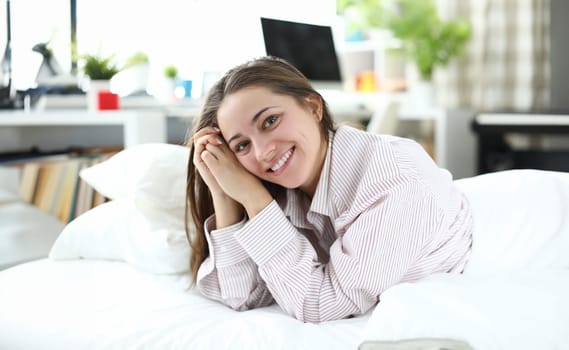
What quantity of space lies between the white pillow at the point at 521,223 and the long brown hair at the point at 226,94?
0.34 m

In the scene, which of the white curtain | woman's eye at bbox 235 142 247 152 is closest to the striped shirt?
woman's eye at bbox 235 142 247 152

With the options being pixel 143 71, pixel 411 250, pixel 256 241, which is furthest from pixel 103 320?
pixel 143 71

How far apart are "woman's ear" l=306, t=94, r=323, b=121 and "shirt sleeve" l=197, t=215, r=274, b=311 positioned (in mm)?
243

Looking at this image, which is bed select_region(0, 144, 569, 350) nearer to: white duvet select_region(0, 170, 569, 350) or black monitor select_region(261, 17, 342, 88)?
white duvet select_region(0, 170, 569, 350)

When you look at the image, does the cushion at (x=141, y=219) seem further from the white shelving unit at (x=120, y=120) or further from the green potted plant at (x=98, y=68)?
the green potted plant at (x=98, y=68)

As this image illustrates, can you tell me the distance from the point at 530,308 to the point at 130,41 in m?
3.12

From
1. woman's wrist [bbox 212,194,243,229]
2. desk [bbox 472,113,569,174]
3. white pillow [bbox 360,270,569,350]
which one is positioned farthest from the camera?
desk [bbox 472,113,569,174]

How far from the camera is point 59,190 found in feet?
6.57

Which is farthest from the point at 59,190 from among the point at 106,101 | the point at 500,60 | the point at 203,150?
the point at 500,60

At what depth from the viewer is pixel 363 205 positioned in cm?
110

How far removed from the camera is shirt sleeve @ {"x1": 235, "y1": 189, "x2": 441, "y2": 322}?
1.07 metres

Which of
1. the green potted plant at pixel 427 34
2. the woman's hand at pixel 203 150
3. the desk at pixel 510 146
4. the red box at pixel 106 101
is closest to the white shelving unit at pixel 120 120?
the red box at pixel 106 101

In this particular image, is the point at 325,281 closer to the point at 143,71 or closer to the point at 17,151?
the point at 17,151

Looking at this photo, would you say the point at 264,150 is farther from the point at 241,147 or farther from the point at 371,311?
the point at 371,311
